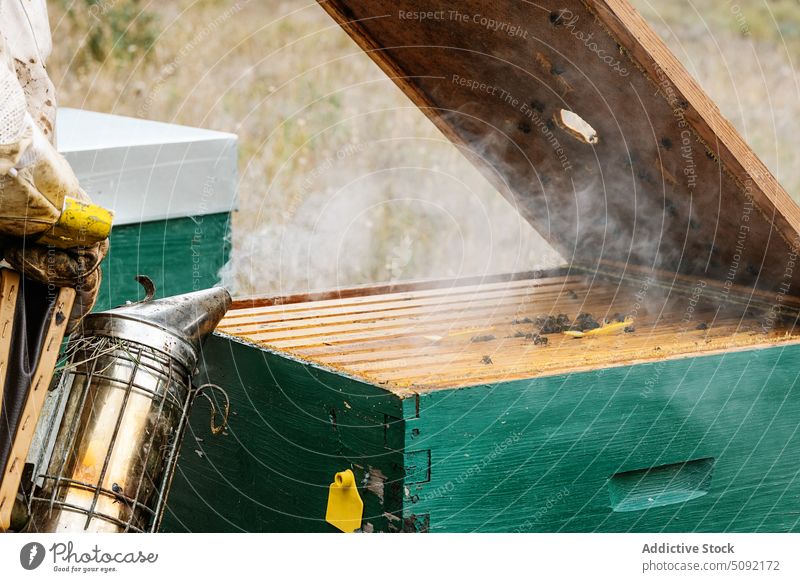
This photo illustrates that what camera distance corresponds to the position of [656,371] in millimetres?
1480

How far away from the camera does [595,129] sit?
187cm

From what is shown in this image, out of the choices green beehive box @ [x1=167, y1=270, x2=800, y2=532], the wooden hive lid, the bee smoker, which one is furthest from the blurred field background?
the bee smoker

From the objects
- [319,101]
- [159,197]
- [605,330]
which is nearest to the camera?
[605,330]

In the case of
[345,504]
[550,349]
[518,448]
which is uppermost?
[550,349]

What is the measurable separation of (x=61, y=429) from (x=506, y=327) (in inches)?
32.9

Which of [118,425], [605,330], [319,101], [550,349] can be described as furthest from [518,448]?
[319,101]

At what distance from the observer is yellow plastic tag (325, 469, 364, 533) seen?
135 centimetres

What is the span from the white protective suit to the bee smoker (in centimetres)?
8

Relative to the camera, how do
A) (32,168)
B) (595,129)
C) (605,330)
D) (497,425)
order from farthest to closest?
(595,129)
(605,330)
(497,425)
(32,168)

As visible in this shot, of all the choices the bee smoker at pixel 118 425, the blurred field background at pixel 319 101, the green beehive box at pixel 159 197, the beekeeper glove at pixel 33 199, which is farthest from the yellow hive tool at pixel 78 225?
the blurred field background at pixel 319 101
